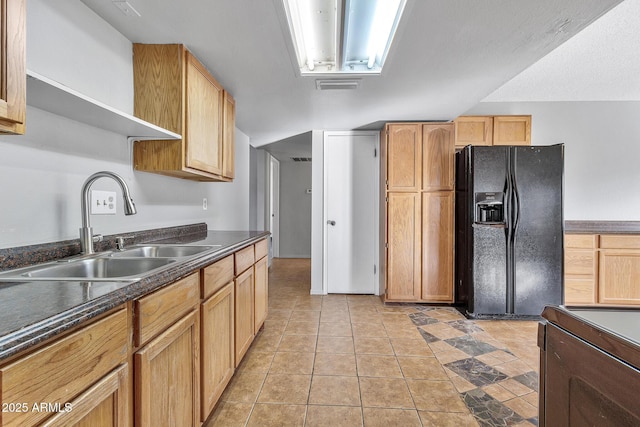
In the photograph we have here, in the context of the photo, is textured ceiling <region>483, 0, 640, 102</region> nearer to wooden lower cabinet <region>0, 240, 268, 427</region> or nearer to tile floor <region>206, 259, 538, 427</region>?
tile floor <region>206, 259, 538, 427</region>

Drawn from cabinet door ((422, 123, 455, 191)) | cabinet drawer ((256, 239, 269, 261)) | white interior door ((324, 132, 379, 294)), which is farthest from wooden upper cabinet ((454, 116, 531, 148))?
cabinet drawer ((256, 239, 269, 261))

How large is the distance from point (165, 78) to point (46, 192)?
34.8 inches

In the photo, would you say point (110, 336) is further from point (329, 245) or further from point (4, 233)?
point (329, 245)

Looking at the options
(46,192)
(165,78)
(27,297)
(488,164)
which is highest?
(165,78)

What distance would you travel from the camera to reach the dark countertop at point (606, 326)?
1.73 feet

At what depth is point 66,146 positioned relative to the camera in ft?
4.31

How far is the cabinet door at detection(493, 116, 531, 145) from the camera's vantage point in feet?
11.6

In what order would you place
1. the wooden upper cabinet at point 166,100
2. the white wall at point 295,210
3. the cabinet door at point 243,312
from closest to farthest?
the wooden upper cabinet at point 166,100
the cabinet door at point 243,312
the white wall at point 295,210

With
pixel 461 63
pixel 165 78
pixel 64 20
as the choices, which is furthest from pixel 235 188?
pixel 461 63

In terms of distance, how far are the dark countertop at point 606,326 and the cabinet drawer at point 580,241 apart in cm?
312

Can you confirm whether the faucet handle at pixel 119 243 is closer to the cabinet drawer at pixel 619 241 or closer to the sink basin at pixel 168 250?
the sink basin at pixel 168 250

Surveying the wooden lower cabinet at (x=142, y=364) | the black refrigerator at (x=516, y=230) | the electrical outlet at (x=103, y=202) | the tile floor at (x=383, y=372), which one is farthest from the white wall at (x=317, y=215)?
the electrical outlet at (x=103, y=202)

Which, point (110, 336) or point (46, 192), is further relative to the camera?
point (46, 192)

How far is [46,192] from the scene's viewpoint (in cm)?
122
